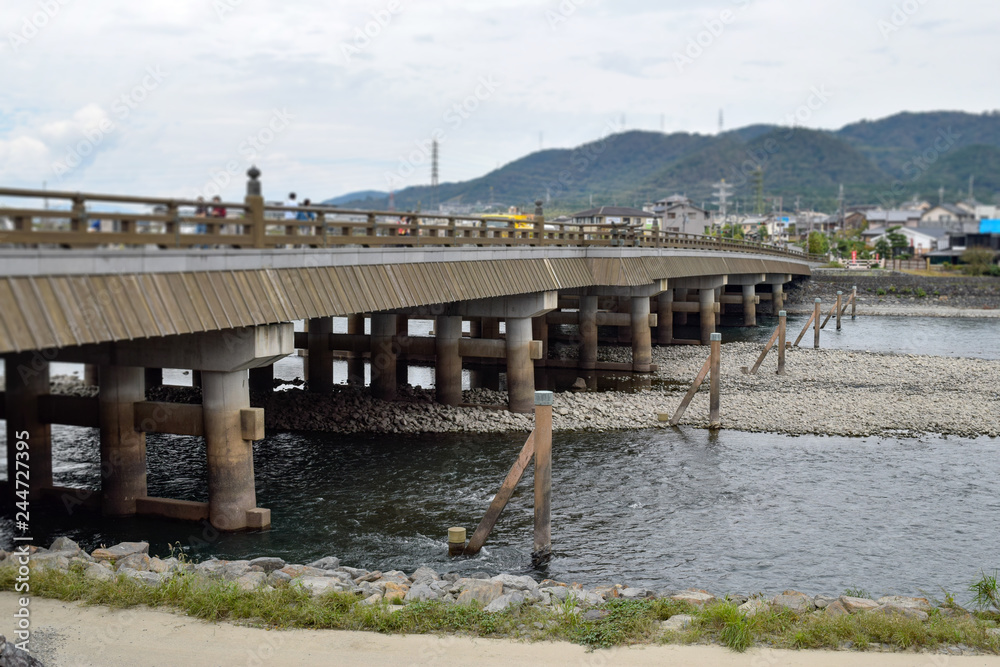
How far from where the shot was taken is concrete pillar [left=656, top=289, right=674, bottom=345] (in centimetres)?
4562

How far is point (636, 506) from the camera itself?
1803 cm

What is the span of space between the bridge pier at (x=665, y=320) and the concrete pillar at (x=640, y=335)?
9887 mm

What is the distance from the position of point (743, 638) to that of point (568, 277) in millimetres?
19925

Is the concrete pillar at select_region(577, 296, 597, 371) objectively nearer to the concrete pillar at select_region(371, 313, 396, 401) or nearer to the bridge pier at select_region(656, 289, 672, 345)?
the concrete pillar at select_region(371, 313, 396, 401)

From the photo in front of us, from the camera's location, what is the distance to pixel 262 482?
1936cm

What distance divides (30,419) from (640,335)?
24.2 m

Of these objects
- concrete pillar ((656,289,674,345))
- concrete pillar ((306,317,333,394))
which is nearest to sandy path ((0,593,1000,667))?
concrete pillar ((306,317,333,394))

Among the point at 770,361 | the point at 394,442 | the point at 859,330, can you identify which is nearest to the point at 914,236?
the point at 859,330

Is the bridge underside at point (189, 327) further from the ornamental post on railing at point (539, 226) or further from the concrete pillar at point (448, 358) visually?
the ornamental post on railing at point (539, 226)

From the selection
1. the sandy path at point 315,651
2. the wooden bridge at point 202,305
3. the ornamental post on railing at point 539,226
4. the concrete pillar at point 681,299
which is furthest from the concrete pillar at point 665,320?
the sandy path at point 315,651

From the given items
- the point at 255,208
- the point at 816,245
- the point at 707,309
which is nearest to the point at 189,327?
the point at 255,208

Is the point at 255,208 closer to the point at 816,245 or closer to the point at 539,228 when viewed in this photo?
the point at 539,228

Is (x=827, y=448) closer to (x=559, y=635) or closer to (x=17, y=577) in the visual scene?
(x=559, y=635)

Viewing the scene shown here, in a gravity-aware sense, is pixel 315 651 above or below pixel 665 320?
below
